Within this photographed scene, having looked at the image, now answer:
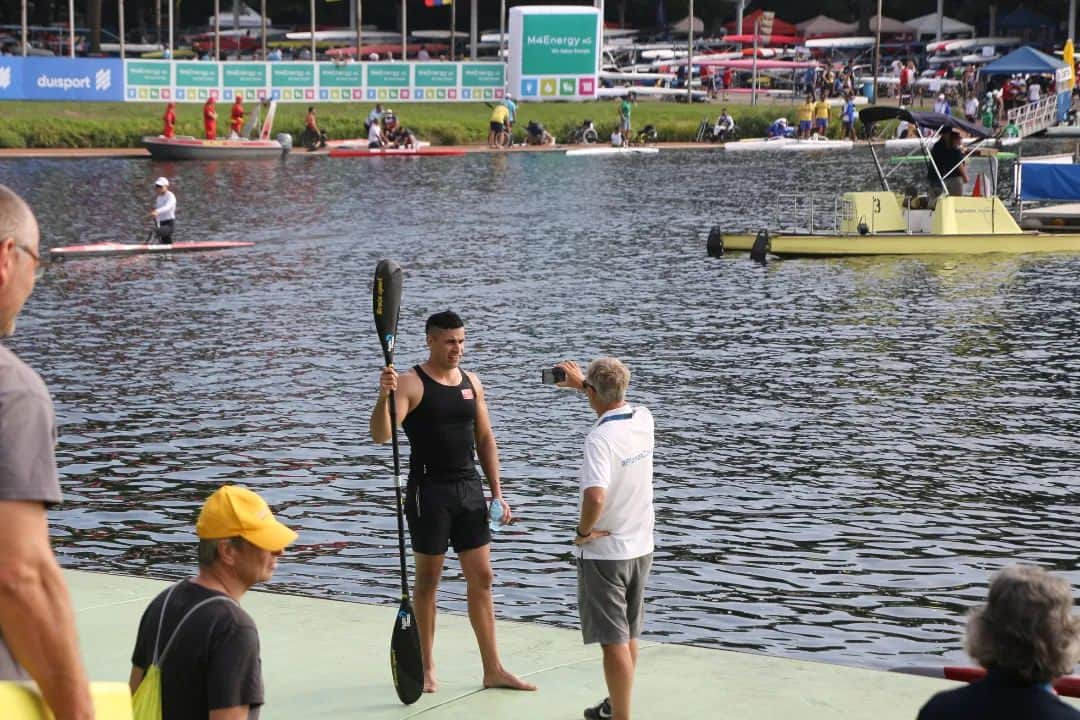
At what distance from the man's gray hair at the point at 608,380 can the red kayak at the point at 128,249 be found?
26.5m

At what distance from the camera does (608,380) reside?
26.6 ft

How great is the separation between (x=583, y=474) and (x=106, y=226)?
31184 mm

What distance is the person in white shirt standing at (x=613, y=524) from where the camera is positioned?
8031 millimetres

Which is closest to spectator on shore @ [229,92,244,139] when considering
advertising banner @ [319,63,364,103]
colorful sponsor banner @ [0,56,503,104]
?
colorful sponsor banner @ [0,56,503,104]

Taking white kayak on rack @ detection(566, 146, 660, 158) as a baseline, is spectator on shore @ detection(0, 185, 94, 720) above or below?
below

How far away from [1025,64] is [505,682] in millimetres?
60356

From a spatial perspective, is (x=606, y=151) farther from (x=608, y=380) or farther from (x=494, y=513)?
(x=608, y=380)

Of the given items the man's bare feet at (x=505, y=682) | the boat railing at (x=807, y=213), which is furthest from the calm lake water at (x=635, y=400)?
the man's bare feet at (x=505, y=682)

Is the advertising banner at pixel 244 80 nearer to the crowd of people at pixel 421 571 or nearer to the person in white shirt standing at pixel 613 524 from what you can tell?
the crowd of people at pixel 421 571

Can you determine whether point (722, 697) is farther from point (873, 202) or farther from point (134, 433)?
point (873, 202)

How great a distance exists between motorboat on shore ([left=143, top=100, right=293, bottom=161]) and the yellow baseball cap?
165 ft

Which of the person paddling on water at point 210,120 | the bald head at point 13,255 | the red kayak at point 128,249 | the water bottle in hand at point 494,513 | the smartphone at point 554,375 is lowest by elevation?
the water bottle in hand at point 494,513

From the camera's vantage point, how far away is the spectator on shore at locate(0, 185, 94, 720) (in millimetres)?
3998

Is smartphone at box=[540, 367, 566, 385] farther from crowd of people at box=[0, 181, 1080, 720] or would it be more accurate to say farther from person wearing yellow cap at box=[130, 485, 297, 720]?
person wearing yellow cap at box=[130, 485, 297, 720]
